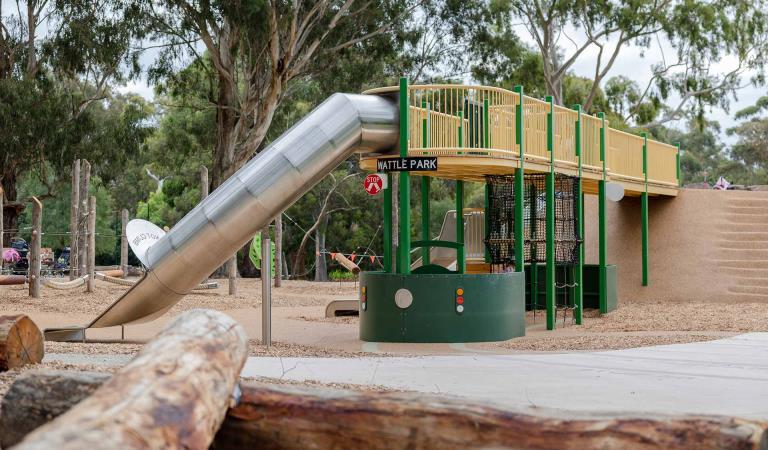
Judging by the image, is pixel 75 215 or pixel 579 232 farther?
pixel 75 215

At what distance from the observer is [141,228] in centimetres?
1752

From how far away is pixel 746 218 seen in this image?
78.6ft

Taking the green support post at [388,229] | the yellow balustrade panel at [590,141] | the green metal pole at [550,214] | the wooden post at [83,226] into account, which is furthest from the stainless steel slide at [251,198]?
the wooden post at [83,226]

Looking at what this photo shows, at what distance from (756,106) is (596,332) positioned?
188 ft

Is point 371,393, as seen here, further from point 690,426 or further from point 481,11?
point 481,11

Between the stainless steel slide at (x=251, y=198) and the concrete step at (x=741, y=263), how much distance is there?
11.2 m

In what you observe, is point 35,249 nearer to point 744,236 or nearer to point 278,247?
point 278,247

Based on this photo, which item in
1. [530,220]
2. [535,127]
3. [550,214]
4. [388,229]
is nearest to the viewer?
[388,229]

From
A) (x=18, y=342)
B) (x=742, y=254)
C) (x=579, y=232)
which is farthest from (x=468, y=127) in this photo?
(x=742, y=254)

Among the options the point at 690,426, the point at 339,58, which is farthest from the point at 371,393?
the point at 339,58

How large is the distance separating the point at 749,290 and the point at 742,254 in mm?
1378

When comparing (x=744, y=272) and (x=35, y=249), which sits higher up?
(x=35, y=249)

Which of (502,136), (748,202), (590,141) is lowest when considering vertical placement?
(748,202)

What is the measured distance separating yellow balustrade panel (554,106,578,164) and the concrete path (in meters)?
5.57
